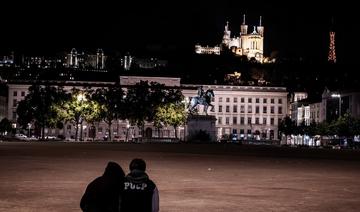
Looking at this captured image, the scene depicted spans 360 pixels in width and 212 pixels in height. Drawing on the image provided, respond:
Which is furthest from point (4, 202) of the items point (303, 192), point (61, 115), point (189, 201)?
point (61, 115)

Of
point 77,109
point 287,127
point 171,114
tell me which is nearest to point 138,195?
point 77,109

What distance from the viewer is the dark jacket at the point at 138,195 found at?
9266 mm

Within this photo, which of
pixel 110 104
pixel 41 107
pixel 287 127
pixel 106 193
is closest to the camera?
pixel 106 193

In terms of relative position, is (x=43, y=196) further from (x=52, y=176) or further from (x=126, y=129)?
(x=126, y=129)

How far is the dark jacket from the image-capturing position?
30.4ft

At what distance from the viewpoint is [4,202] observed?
59.2ft

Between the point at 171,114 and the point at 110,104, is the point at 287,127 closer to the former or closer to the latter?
the point at 171,114

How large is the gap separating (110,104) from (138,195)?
13231 centimetres

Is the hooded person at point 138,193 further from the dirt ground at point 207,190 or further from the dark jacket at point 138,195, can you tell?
the dirt ground at point 207,190

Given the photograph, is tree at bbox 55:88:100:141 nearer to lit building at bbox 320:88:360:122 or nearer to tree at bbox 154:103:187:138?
tree at bbox 154:103:187:138

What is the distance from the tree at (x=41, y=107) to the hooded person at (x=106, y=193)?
126 m

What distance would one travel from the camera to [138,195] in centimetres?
930

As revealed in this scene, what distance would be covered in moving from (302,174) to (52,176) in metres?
11.9

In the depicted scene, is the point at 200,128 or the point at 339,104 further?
the point at 339,104
